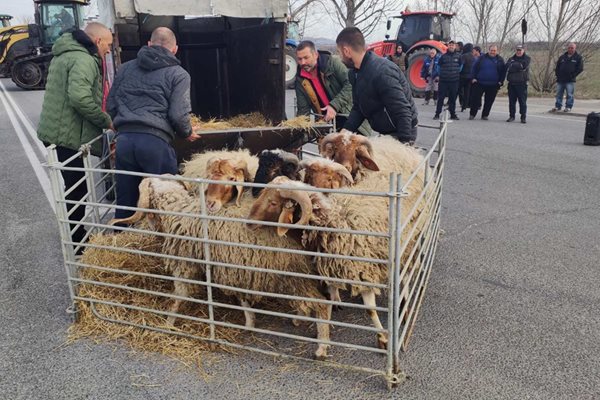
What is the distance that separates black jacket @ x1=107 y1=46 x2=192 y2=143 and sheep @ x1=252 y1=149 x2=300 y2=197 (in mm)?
1044

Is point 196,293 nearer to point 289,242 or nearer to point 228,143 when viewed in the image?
point 289,242

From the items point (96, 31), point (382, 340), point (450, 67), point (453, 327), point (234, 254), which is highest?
point (96, 31)

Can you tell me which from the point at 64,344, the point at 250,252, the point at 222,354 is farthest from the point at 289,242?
the point at 64,344

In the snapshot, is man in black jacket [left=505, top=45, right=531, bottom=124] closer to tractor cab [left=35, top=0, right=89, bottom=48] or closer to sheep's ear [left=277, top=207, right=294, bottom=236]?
sheep's ear [left=277, top=207, right=294, bottom=236]

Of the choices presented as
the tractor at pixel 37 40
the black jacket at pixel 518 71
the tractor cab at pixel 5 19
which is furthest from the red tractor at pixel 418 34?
the tractor cab at pixel 5 19

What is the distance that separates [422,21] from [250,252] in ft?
63.2

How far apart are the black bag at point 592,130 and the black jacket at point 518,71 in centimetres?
317

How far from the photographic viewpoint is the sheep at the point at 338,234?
3223 mm

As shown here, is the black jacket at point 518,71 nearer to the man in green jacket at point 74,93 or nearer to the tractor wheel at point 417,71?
the tractor wheel at point 417,71

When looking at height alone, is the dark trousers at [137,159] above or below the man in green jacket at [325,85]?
below

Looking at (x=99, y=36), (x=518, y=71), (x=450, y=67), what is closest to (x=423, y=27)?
(x=450, y=67)

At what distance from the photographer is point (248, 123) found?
6480 mm

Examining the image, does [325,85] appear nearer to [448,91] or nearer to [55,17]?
[448,91]

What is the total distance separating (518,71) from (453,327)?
1131 cm
